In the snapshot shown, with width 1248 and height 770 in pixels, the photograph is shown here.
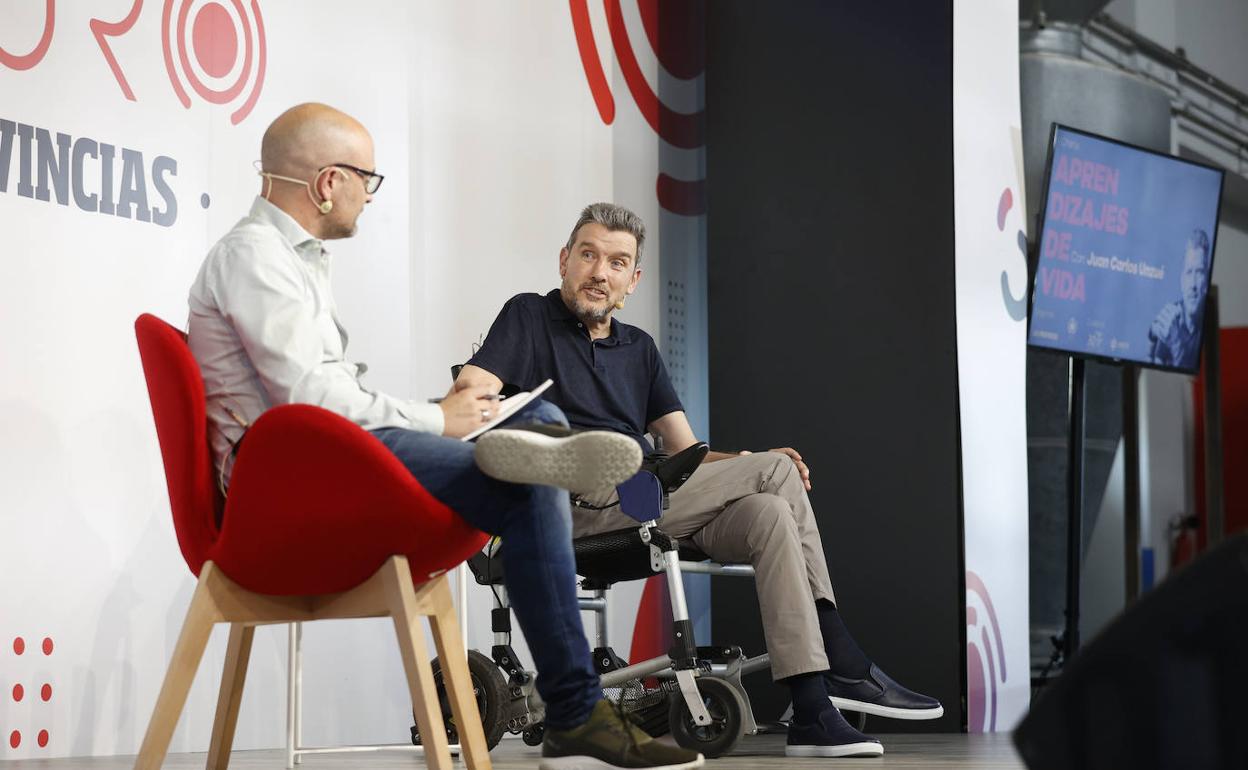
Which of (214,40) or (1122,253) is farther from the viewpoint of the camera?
(1122,253)

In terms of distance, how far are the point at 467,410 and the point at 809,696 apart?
1.20 m

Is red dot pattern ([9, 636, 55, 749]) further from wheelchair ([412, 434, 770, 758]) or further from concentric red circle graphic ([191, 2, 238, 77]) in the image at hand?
concentric red circle graphic ([191, 2, 238, 77])

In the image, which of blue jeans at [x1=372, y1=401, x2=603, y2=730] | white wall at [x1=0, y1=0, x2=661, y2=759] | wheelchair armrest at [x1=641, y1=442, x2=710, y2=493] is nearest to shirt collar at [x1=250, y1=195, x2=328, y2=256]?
blue jeans at [x1=372, y1=401, x2=603, y2=730]

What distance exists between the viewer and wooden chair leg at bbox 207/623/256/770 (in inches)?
84.7

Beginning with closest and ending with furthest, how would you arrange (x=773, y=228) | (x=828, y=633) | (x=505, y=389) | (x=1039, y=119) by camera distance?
(x=828, y=633)
(x=505, y=389)
(x=773, y=228)
(x=1039, y=119)

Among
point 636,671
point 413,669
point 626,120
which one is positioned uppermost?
point 626,120

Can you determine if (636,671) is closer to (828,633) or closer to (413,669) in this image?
(828,633)

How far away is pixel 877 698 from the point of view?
10.1 ft

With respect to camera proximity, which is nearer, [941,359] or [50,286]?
[50,286]

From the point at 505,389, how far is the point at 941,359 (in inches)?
63.7

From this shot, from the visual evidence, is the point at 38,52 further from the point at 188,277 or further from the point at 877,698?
the point at 877,698

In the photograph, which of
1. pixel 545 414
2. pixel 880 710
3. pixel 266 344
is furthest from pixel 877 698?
pixel 266 344

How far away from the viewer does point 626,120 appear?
5.05 meters

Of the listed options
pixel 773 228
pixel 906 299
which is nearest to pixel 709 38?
pixel 773 228
